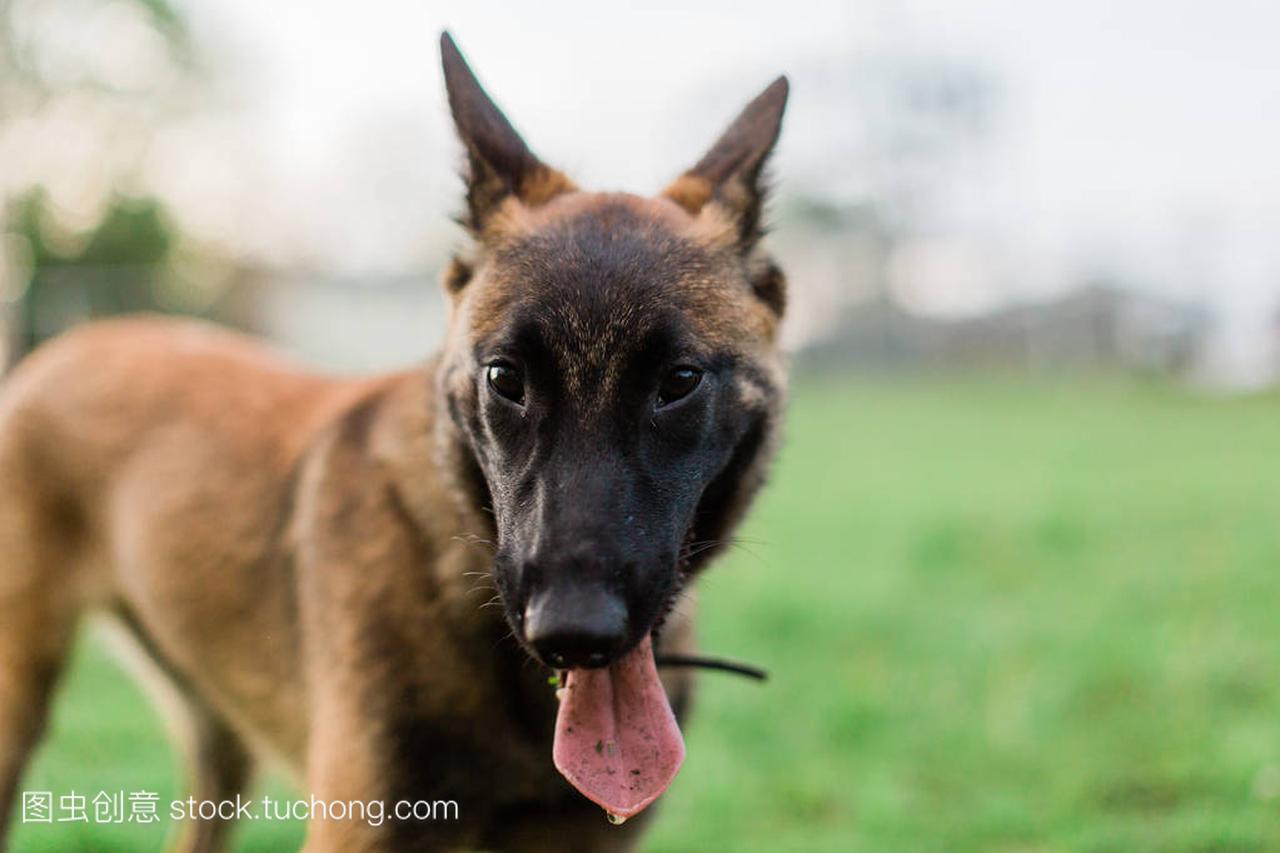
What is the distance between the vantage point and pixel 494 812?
248cm

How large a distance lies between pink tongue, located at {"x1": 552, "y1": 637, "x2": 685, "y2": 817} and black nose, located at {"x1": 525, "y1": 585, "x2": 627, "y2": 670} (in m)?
0.22

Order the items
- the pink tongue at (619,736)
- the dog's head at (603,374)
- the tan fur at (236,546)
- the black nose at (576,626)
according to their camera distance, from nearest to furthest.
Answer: the black nose at (576,626)
the dog's head at (603,374)
the pink tongue at (619,736)
the tan fur at (236,546)

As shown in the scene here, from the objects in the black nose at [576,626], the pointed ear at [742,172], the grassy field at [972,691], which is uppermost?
the pointed ear at [742,172]

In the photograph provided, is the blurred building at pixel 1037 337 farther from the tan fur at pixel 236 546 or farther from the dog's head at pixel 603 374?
the dog's head at pixel 603 374

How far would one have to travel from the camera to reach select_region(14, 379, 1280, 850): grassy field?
3.54 m

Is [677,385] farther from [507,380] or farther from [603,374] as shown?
[507,380]

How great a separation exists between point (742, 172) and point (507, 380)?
903 millimetres

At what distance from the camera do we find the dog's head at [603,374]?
1988 mm

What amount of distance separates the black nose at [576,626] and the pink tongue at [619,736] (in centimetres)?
22

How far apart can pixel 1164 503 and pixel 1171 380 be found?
1565 cm

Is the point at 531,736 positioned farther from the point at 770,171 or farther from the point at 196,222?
the point at 196,222

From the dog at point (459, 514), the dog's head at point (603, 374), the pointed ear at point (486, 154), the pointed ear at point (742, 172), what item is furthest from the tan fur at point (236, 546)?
the pointed ear at point (742, 172)

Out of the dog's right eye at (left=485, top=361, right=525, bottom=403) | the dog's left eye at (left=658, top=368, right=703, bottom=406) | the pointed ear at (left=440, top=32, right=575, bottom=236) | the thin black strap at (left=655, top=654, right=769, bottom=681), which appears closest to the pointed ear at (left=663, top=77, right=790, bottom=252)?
the pointed ear at (left=440, top=32, right=575, bottom=236)

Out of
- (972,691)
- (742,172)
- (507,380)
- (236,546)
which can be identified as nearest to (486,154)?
(742,172)
